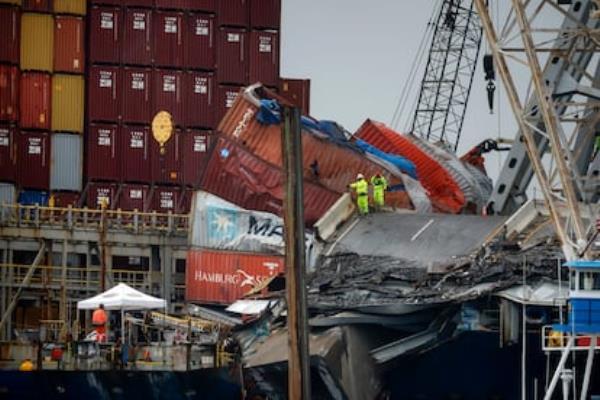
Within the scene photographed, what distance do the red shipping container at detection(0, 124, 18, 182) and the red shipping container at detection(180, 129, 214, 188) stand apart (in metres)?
8.72

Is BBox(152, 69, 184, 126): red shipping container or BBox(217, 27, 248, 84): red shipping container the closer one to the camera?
BBox(152, 69, 184, 126): red shipping container

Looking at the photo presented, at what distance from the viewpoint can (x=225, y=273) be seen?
309 feet

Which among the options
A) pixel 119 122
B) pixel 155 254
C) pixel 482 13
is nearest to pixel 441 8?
pixel 119 122

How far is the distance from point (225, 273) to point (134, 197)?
23.6 m

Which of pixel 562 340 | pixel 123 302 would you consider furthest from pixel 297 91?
pixel 562 340

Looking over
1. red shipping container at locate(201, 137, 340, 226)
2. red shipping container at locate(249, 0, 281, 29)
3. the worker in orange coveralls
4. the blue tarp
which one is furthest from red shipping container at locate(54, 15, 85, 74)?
the worker in orange coveralls

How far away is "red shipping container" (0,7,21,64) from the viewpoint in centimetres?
11656

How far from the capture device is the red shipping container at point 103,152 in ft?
385

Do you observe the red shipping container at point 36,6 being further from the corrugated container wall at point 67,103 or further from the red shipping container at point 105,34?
the corrugated container wall at point 67,103

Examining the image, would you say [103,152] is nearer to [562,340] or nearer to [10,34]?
[10,34]

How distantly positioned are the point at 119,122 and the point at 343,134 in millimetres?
26157

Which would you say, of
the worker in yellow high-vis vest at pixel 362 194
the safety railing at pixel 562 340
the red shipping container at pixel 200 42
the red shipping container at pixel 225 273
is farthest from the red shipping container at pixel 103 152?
the safety railing at pixel 562 340

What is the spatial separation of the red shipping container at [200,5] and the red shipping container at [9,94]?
10.4 m

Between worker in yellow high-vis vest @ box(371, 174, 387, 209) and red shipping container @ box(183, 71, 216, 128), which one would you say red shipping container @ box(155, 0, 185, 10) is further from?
worker in yellow high-vis vest @ box(371, 174, 387, 209)
